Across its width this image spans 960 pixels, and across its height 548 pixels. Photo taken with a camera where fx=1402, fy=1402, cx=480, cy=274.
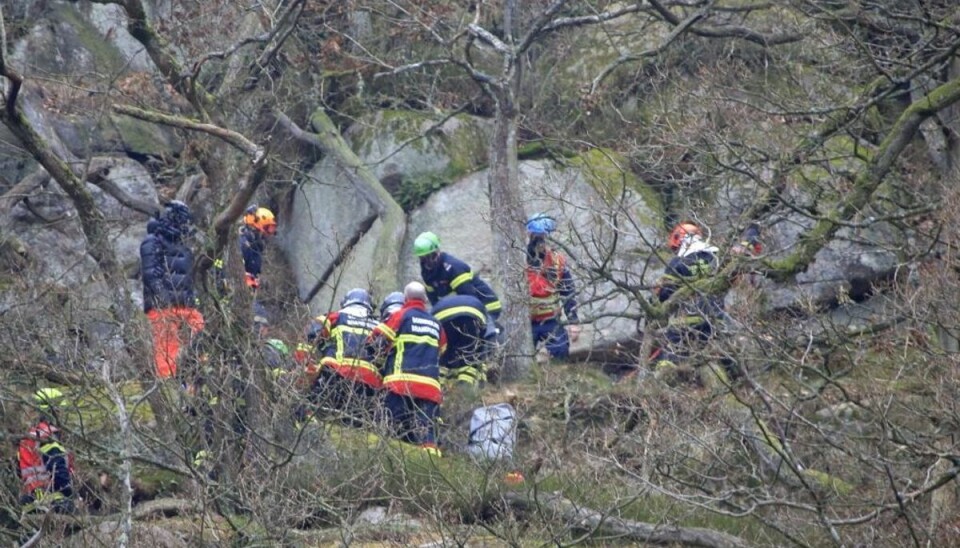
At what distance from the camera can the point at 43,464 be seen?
10.3m

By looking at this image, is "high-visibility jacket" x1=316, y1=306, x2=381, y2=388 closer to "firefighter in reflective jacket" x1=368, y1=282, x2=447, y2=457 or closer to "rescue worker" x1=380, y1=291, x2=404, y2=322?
"firefighter in reflective jacket" x1=368, y1=282, x2=447, y2=457

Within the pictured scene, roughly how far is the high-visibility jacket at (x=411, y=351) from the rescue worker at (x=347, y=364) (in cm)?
13

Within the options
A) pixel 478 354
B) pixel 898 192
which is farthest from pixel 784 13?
pixel 478 354

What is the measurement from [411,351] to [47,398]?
10.6 ft

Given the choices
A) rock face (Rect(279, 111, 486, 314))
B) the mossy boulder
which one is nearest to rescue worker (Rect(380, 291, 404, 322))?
rock face (Rect(279, 111, 486, 314))

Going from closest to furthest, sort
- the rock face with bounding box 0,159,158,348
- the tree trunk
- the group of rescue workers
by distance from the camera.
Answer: the group of rescue workers, the rock face with bounding box 0,159,158,348, the tree trunk

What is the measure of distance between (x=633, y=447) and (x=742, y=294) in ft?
4.40

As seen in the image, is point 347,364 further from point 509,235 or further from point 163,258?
point 163,258

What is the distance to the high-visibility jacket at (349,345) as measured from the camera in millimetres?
10828

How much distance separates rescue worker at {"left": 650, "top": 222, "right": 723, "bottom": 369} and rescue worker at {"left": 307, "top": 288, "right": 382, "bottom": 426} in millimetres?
2280

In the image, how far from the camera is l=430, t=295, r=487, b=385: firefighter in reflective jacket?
12.4m

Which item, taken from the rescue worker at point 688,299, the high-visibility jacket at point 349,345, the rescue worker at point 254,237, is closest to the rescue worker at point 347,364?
the high-visibility jacket at point 349,345

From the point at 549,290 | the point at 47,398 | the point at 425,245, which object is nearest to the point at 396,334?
the point at 549,290

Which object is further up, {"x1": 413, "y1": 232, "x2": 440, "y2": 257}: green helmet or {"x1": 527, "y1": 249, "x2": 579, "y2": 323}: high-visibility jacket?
{"x1": 413, "y1": 232, "x2": 440, "y2": 257}: green helmet
